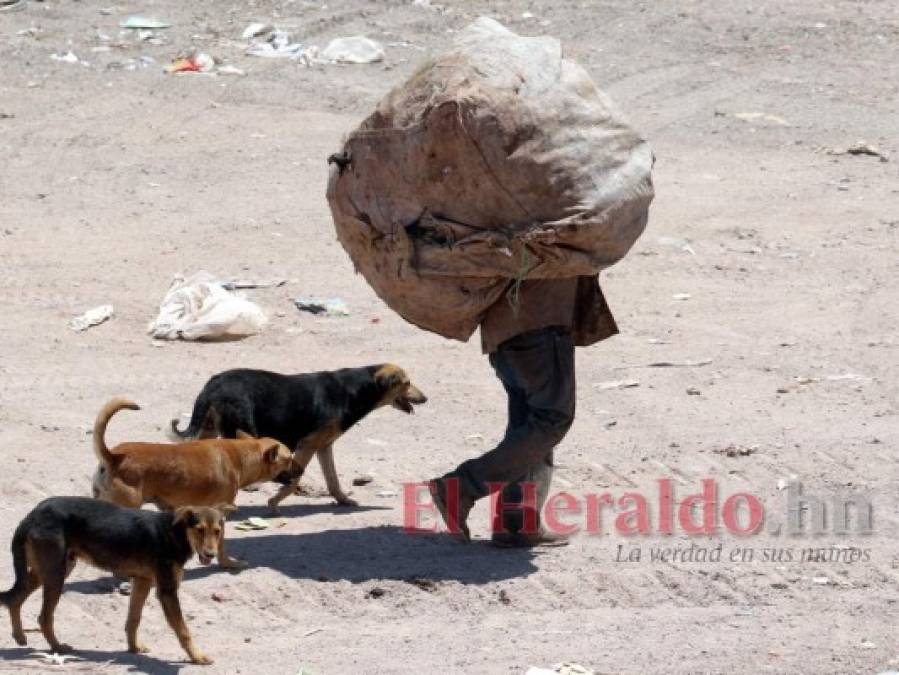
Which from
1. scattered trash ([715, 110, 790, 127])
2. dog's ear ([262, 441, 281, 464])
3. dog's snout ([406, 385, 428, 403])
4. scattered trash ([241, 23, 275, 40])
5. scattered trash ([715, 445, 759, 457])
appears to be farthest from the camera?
scattered trash ([241, 23, 275, 40])

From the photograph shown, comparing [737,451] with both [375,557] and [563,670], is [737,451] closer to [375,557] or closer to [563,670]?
[375,557]

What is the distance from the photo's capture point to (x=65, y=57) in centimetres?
1820

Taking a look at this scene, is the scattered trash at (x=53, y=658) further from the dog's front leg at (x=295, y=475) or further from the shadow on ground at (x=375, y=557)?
the dog's front leg at (x=295, y=475)

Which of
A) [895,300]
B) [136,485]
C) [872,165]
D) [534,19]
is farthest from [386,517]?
A: [534,19]

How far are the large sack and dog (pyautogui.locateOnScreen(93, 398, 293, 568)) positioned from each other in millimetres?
1041

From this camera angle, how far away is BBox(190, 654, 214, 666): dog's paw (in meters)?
7.05

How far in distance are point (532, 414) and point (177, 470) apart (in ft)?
5.15

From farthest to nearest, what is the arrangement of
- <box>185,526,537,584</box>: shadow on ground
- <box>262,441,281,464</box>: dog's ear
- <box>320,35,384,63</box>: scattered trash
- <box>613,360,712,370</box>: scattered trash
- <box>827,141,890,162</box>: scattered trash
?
<box>320,35,384,63</box>: scattered trash < <box>827,141,890,162</box>: scattered trash < <box>613,360,712,370</box>: scattered trash < <box>262,441,281,464</box>: dog's ear < <box>185,526,537,584</box>: shadow on ground

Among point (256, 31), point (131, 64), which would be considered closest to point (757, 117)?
point (256, 31)

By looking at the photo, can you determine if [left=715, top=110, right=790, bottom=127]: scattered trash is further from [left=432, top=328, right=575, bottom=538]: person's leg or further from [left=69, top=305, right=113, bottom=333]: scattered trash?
[left=432, top=328, right=575, bottom=538]: person's leg

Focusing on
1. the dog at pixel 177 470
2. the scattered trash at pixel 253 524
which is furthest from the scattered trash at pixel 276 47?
the dog at pixel 177 470

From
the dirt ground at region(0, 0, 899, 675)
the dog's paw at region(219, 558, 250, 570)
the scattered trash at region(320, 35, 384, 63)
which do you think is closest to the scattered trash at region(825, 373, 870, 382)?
the dirt ground at region(0, 0, 899, 675)

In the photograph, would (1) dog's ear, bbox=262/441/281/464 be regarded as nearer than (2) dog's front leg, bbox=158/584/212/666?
No

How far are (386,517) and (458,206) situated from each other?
1.90 m
